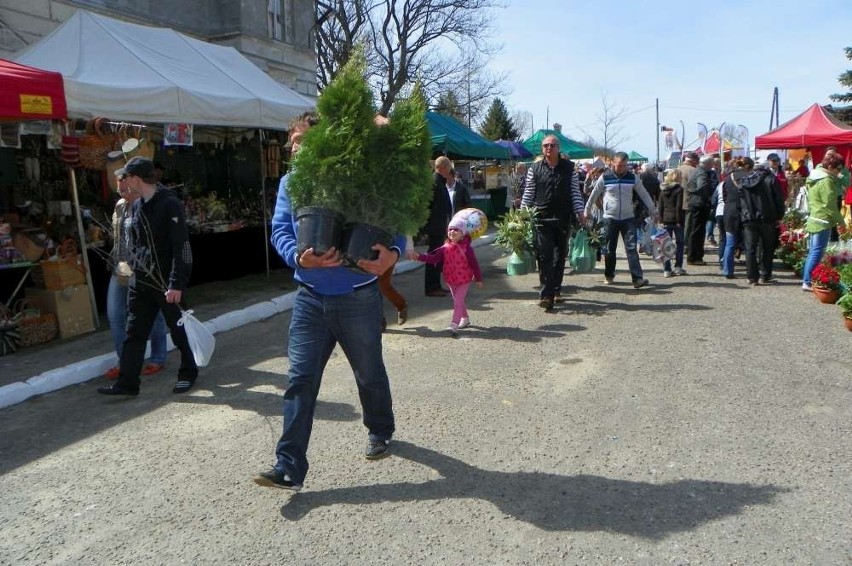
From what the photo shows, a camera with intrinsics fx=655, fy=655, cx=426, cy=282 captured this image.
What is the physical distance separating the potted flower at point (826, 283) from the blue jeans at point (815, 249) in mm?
530

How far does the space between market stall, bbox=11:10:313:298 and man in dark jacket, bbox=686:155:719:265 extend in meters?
6.47

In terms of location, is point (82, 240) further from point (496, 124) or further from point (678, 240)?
point (496, 124)

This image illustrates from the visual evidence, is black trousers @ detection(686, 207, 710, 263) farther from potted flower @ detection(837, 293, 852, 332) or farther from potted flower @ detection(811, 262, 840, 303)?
potted flower @ detection(837, 293, 852, 332)

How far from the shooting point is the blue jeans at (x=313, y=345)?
3316mm

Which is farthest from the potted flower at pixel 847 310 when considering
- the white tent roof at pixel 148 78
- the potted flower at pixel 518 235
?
the white tent roof at pixel 148 78

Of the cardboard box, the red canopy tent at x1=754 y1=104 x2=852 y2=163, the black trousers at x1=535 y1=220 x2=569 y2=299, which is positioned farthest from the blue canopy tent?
the cardboard box

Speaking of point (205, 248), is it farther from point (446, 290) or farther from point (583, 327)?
point (583, 327)

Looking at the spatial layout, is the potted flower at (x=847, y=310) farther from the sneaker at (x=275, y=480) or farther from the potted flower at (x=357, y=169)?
the sneaker at (x=275, y=480)

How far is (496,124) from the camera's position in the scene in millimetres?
53906

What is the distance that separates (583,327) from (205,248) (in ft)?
20.2

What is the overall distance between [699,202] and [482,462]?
8357 millimetres

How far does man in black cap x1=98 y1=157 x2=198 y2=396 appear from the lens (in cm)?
502

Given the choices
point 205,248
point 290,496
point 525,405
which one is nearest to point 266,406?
point 290,496

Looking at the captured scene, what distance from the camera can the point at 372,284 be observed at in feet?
11.2
